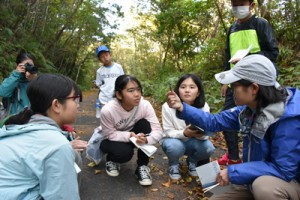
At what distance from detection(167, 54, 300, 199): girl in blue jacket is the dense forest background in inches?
157

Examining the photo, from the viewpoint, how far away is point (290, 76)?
5.94 m

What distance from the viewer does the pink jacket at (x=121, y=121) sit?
10.5 ft

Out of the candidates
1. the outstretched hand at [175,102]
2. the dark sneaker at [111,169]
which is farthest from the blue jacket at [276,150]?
the dark sneaker at [111,169]

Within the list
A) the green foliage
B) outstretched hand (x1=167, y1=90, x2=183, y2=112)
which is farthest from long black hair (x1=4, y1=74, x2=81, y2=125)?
the green foliage

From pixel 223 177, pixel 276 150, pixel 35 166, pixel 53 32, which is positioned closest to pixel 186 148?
pixel 223 177

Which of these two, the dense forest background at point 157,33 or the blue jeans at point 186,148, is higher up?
the dense forest background at point 157,33

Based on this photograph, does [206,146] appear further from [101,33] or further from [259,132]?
[101,33]

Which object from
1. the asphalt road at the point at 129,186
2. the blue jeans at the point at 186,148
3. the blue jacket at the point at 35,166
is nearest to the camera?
the blue jacket at the point at 35,166

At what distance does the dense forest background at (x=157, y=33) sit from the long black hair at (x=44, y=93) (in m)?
4.88

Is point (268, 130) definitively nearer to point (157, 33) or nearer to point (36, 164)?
point (36, 164)

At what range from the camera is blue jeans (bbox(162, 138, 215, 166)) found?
3166 millimetres

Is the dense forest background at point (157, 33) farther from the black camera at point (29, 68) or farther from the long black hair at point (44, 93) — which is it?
the long black hair at point (44, 93)

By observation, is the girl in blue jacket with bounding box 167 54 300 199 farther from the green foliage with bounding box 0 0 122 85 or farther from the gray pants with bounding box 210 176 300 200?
the green foliage with bounding box 0 0 122 85

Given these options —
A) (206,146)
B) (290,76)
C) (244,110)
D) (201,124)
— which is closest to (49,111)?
(201,124)
